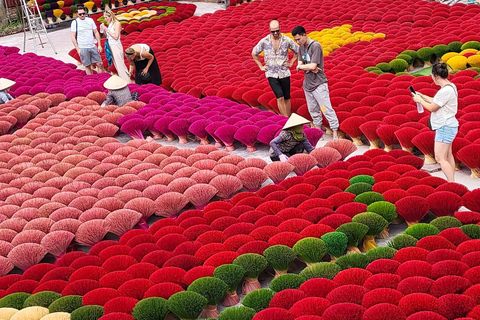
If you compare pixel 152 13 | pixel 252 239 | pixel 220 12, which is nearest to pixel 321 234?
pixel 252 239

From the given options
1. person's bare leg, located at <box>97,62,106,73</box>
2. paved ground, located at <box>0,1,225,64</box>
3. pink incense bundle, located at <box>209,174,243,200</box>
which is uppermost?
pink incense bundle, located at <box>209,174,243,200</box>

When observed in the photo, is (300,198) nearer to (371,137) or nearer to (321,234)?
(321,234)

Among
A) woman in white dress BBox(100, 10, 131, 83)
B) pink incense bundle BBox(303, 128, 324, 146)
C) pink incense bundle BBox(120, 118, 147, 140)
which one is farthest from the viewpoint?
woman in white dress BBox(100, 10, 131, 83)

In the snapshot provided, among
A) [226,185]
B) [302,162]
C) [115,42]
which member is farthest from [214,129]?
[115,42]

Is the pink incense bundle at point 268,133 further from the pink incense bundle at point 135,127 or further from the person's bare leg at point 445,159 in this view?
the person's bare leg at point 445,159

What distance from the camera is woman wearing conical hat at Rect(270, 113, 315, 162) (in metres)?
6.59

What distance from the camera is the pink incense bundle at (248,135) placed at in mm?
7488

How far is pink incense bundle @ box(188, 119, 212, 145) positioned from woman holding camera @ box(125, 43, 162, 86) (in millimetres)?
2671

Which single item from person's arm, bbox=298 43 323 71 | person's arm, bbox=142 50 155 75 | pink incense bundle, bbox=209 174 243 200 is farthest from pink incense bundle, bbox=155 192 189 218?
person's arm, bbox=142 50 155 75

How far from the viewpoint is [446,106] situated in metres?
5.75

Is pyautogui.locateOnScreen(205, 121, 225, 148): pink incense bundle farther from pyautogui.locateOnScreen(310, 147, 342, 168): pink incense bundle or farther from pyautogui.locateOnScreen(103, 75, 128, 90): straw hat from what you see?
pyautogui.locateOnScreen(103, 75, 128, 90): straw hat

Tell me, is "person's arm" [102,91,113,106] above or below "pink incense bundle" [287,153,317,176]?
below

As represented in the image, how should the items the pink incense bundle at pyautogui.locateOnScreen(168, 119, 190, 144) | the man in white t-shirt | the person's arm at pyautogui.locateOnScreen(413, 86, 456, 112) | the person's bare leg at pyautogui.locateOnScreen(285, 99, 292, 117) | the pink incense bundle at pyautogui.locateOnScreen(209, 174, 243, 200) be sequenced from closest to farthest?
the person's arm at pyautogui.locateOnScreen(413, 86, 456, 112) → the pink incense bundle at pyautogui.locateOnScreen(209, 174, 243, 200) → the pink incense bundle at pyautogui.locateOnScreen(168, 119, 190, 144) → the person's bare leg at pyautogui.locateOnScreen(285, 99, 292, 117) → the man in white t-shirt

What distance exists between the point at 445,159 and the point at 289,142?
1586 millimetres
